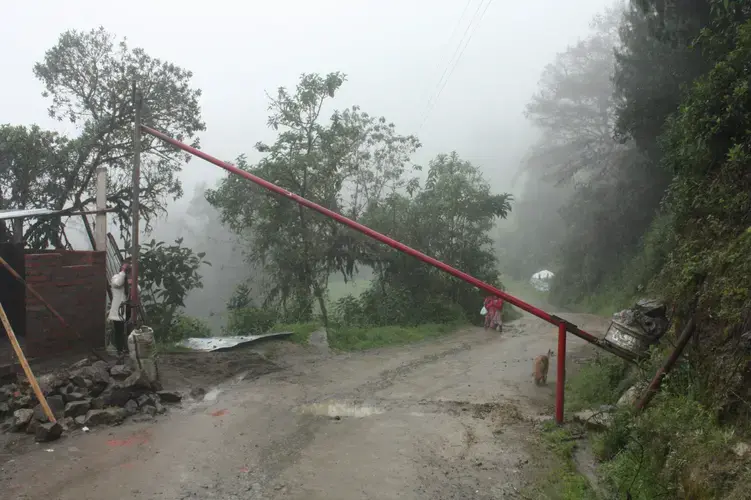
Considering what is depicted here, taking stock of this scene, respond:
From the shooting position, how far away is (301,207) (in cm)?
1658

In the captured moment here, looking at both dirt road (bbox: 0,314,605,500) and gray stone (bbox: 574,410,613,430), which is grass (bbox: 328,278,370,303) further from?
gray stone (bbox: 574,410,613,430)

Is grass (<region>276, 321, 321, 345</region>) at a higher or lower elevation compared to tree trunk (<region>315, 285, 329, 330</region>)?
lower

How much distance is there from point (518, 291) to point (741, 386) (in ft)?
126

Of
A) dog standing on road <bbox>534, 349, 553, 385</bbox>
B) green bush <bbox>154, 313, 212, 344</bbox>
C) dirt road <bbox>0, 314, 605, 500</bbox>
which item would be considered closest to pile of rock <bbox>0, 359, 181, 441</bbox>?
dirt road <bbox>0, 314, 605, 500</bbox>

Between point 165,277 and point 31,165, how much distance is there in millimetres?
4281

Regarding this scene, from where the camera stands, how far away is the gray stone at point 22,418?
6.80 metres

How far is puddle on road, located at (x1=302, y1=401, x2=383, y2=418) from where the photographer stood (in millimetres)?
7874

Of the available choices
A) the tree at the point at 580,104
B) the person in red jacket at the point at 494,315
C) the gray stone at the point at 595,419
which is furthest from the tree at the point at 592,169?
the gray stone at the point at 595,419

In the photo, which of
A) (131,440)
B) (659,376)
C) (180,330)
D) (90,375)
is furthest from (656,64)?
(131,440)

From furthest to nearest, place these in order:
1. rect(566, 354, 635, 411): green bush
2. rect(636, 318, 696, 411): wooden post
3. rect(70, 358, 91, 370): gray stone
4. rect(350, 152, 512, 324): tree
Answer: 1. rect(350, 152, 512, 324): tree
2. rect(70, 358, 91, 370): gray stone
3. rect(566, 354, 635, 411): green bush
4. rect(636, 318, 696, 411): wooden post

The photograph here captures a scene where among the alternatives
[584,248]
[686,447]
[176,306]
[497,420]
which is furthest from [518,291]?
[686,447]

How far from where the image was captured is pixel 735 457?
394 cm

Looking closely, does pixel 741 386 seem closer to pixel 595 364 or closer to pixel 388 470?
pixel 388 470

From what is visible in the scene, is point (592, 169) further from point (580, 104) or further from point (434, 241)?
point (434, 241)
